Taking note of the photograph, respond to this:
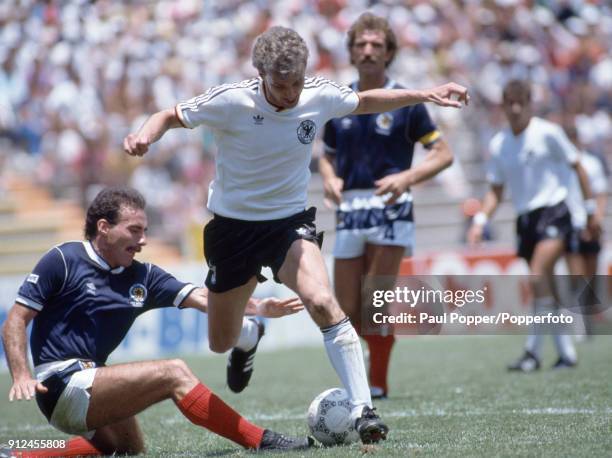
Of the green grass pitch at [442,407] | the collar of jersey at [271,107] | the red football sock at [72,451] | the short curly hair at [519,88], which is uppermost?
the short curly hair at [519,88]

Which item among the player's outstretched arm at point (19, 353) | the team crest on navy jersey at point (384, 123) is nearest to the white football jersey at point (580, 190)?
the team crest on navy jersey at point (384, 123)

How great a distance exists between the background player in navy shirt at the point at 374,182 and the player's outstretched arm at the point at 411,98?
1765 millimetres

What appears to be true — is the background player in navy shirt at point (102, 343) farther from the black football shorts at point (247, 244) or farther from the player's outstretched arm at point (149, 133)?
the player's outstretched arm at point (149, 133)

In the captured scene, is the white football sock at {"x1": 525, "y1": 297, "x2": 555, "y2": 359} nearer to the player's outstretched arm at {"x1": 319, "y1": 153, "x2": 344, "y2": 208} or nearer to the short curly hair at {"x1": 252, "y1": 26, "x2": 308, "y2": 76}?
the player's outstretched arm at {"x1": 319, "y1": 153, "x2": 344, "y2": 208}

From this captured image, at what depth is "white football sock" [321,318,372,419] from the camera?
5.36 meters

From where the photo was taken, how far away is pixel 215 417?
528 centimetres

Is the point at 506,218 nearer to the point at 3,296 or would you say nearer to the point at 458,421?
the point at 3,296

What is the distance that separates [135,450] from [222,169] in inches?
63.6

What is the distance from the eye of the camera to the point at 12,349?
17.0ft

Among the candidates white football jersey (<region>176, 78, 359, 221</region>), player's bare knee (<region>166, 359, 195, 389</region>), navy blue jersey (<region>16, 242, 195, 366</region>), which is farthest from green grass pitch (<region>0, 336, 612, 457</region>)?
white football jersey (<region>176, 78, 359, 221</region>)

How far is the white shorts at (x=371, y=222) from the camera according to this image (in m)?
7.87

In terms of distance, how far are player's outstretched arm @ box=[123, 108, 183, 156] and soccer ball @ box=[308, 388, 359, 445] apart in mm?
1608

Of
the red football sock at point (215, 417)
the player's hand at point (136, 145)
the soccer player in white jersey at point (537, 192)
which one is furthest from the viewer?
the soccer player in white jersey at point (537, 192)

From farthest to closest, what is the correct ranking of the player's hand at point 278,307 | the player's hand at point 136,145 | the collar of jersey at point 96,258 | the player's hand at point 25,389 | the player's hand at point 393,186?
the player's hand at point 393,186 → the player's hand at point 278,307 → the collar of jersey at point 96,258 → the player's hand at point 136,145 → the player's hand at point 25,389
